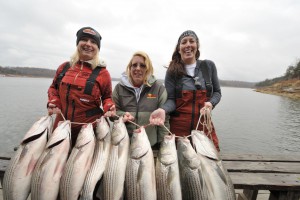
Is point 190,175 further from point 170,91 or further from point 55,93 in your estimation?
point 55,93

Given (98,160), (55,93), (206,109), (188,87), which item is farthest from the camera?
(55,93)

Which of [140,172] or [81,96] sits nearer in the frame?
[140,172]

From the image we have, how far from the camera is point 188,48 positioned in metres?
4.22

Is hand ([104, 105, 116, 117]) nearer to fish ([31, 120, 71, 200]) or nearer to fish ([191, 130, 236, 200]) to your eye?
fish ([31, 120, 71, 200])

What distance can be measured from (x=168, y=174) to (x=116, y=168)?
65cm

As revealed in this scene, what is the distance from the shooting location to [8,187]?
9.37ft

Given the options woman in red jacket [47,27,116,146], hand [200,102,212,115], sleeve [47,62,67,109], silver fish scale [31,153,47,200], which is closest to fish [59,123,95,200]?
silver fish scale [31,153,47,200]

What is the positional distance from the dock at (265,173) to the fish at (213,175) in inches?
22.7

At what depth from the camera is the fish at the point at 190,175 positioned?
282cm

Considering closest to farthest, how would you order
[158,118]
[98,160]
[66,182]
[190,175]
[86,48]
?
[66,182], [190,175], [98,160], [158,118], [86,48]

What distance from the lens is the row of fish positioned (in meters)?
2.77

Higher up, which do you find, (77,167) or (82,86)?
(82,86)

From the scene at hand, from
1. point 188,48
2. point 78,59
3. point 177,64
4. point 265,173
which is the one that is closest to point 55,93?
point 78,59

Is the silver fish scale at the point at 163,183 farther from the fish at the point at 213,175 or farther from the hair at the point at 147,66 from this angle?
the hair at the point at 147,66
